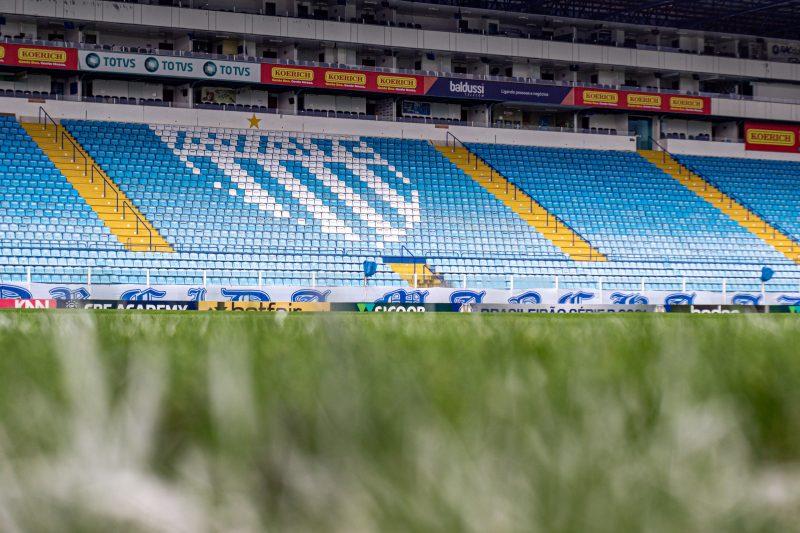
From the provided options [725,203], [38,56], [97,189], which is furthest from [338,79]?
[725,203]

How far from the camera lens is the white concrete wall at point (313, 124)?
30.7 m

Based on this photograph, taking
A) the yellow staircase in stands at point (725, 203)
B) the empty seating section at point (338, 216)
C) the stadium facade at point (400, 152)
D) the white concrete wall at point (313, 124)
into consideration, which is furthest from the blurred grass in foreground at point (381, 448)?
the yellow staircase in stands at point (725, 203)

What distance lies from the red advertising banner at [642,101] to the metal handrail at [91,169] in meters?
16.4

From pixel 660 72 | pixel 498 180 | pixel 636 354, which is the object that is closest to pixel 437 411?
pixel 636 354

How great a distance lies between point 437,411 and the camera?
75 cm

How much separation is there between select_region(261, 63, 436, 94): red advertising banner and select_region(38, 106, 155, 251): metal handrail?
20.8ft

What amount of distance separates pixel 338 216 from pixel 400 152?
17.1 ft

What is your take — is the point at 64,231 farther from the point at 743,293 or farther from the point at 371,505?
the point at 371,505

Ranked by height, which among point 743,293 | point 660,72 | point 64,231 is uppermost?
point 660,72

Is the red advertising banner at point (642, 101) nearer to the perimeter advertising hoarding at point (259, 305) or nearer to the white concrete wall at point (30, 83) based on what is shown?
the perimeter advertising hoarding at point (259, 305)

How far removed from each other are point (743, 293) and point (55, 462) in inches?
1087

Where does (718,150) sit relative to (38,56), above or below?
below

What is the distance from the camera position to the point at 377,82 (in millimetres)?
33688

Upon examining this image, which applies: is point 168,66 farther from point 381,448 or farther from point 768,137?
point 381,448
